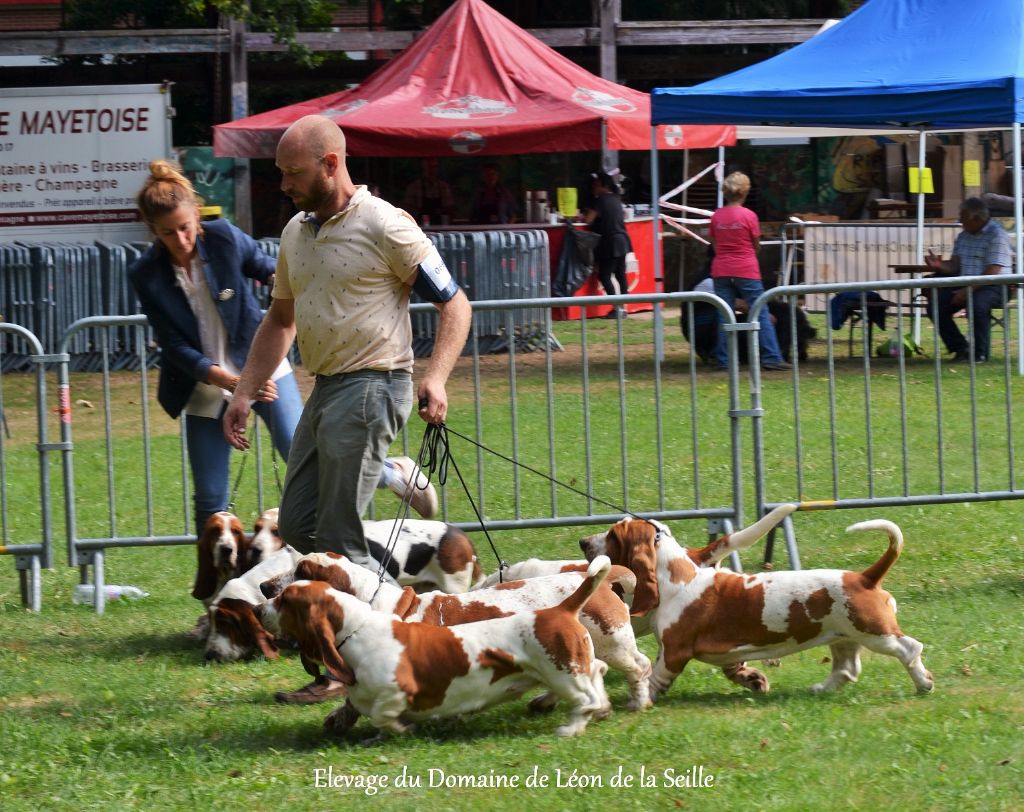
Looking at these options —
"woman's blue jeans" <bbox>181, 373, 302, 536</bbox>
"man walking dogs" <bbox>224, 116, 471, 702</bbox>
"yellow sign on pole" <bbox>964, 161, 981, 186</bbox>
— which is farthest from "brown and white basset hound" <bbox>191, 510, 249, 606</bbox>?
"yellow sign on pole" <bbox>964, 161, 981, 186</bbox>

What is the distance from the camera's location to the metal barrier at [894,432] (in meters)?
7.21

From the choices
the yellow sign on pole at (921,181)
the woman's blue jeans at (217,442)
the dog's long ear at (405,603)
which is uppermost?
the yellow sign on pole at (921,181)

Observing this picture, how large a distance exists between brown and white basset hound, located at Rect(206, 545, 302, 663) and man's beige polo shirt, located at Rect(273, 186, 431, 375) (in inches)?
43.9

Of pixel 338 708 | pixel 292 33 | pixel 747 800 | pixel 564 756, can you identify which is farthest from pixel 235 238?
pixel 292 33

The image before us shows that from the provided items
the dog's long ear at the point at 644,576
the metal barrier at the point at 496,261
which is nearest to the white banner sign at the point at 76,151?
the metal barrier at the point at 496,261

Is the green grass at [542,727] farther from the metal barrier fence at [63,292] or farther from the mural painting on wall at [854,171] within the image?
the mural painting on wall at [854,171]

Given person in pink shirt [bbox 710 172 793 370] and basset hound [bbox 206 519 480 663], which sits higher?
person in pink shirt [bbox 710 172 793 370]

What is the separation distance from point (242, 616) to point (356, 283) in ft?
5.51

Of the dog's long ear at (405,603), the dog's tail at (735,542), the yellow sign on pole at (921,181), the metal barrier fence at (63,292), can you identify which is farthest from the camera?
the yellow sign on pole at (921,181)

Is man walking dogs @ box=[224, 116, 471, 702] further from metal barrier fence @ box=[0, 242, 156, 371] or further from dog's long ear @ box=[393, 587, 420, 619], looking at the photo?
metal barrier fence @ box=[0, 242, 156, 371]

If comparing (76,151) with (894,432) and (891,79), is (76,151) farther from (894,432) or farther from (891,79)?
(894,432)

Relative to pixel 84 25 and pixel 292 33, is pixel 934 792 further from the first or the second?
pixel 84 25

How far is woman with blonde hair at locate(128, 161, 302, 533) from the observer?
611 centimetres

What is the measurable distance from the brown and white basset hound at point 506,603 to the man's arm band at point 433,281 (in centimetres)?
95
